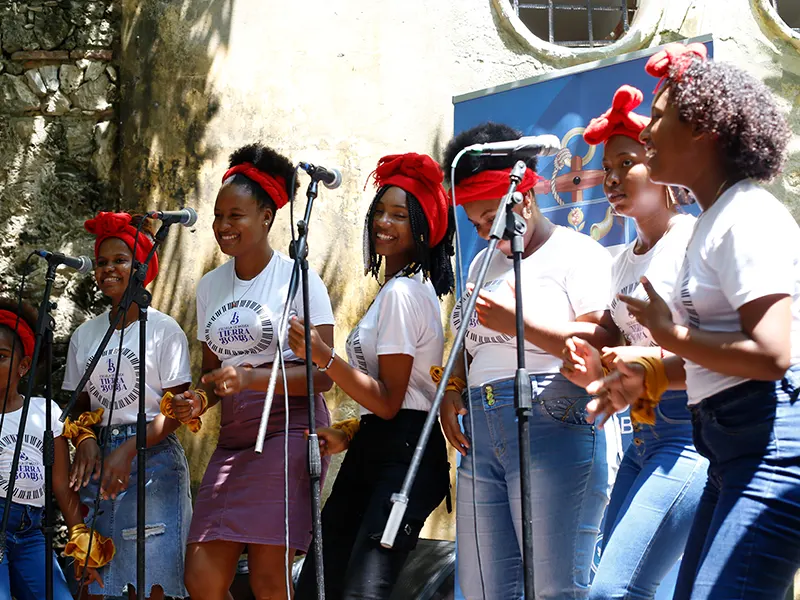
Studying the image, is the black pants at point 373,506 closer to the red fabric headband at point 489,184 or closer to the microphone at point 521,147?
the red fabric headband at point 489,184

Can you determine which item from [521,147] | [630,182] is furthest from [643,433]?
Result: [521,147]

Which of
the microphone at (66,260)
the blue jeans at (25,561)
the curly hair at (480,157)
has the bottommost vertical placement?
the blue jeans at (25,561)

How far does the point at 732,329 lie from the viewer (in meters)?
2.28

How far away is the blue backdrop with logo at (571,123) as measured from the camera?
424cm

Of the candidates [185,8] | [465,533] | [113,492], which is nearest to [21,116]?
[185,8]

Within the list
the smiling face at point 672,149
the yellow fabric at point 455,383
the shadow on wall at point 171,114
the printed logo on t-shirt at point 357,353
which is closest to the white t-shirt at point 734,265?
the smiling face at point 672,149

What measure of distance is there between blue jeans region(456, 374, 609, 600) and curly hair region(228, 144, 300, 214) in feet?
4.50

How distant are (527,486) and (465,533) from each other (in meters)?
0.86

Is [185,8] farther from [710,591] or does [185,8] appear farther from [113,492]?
[710,591]

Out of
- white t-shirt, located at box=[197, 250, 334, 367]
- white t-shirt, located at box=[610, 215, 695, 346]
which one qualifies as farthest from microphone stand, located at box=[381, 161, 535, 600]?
white t-shirt, located at box=[197, 250, 334, 367]

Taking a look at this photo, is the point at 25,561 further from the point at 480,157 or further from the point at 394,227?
the point at 480,157

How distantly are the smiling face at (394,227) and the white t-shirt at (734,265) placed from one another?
1.54m

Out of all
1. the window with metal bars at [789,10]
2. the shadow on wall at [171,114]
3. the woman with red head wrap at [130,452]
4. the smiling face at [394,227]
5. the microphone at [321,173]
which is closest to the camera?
the microphone at [321,173]

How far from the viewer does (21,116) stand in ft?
18.8
